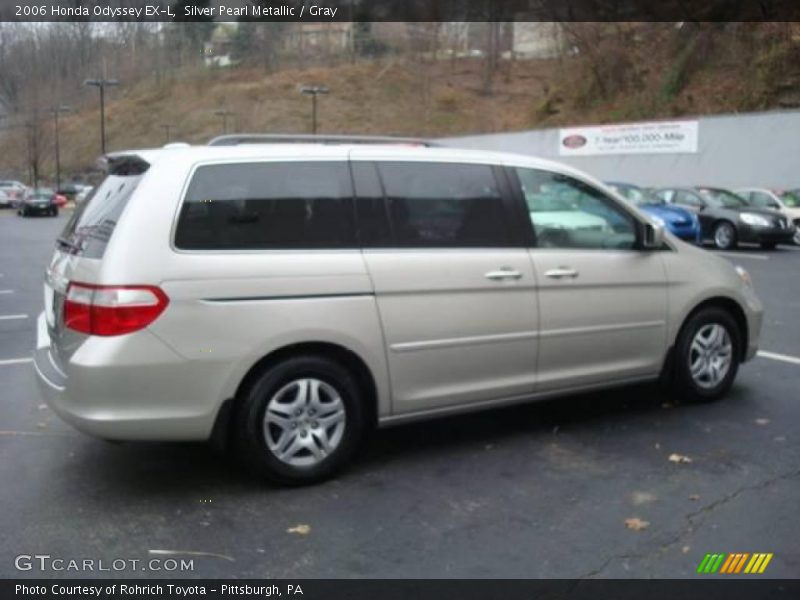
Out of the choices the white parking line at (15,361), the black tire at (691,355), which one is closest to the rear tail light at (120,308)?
the black tire at (691,355)

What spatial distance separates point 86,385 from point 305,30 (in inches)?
3395

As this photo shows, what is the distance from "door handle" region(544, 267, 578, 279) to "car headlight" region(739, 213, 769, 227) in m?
14.8

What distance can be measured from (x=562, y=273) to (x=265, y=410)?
6.39ft

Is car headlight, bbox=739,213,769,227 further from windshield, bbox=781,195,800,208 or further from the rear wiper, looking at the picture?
the rear wiper

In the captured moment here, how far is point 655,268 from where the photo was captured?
5301 millimetres

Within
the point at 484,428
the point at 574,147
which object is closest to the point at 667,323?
the point at 484,428

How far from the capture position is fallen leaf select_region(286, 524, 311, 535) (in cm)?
367

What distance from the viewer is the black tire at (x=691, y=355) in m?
5.47

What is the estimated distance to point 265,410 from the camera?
13.3ft

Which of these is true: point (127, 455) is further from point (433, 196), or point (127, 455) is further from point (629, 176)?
point (629, 176)

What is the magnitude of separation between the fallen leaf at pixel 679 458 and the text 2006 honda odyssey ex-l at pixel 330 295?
2.31ft

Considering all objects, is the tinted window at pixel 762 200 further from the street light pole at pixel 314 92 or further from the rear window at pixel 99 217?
the street light pole at pixel 314 92

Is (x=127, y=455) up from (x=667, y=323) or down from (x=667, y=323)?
down

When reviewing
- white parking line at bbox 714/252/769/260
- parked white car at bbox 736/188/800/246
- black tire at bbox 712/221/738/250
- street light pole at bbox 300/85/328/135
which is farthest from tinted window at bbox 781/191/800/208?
street light pole at bbox 300/85/328/135
